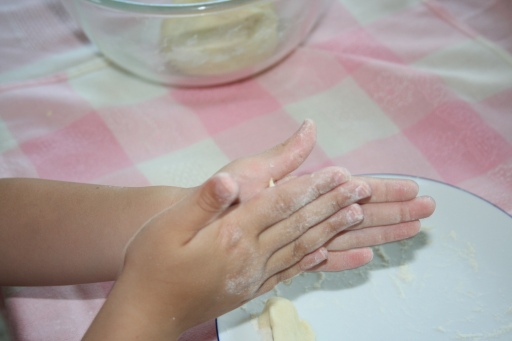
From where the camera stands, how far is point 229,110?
36.2 inches

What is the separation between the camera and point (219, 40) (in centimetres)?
87

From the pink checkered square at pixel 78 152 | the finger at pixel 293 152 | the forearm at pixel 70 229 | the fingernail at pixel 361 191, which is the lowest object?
the fingernail at pixel 361 191

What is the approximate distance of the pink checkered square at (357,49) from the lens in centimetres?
96

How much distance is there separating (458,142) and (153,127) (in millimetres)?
411

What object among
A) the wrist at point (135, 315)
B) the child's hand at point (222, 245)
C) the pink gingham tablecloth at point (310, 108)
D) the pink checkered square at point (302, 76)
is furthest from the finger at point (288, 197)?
the pink checkered square at point (302, 76)

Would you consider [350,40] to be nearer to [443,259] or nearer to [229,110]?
[229,110]

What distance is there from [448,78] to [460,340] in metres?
0.40

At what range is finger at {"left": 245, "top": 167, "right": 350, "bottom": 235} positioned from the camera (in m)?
0.53

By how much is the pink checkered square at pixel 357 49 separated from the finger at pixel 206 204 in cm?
50

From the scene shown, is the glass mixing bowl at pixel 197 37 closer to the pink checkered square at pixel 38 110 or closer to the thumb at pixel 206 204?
the pink checkered square at pixel 38 110

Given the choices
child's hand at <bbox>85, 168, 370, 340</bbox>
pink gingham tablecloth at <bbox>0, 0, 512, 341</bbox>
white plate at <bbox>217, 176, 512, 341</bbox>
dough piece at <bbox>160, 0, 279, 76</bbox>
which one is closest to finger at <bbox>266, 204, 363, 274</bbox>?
child's hand at <bbox>85, 168, 370, 340</bbox>

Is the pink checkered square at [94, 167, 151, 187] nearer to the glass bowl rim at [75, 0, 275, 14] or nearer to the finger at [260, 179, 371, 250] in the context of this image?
the glass bowl rim at [75, 0, 275, 14]

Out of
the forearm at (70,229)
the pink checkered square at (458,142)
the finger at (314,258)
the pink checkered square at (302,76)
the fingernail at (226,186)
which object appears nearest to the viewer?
the fingernail at (226,186)

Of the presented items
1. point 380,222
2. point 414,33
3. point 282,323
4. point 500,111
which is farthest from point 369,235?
point 414,33
